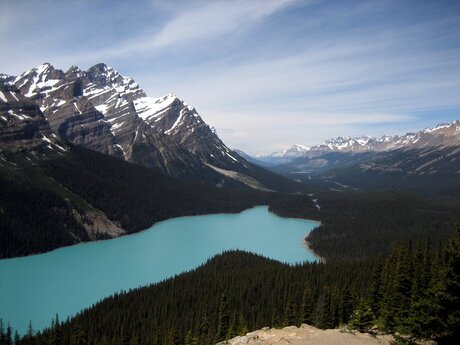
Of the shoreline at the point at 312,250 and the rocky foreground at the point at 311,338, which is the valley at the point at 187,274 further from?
the rocky foreground at the point at 311,338

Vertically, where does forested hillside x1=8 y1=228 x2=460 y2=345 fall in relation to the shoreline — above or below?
above

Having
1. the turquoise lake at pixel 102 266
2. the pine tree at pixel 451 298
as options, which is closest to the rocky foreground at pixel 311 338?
the pine tree at pixel 451 298

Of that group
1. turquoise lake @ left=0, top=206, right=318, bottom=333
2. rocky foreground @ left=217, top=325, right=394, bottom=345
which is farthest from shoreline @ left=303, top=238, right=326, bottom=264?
rocky foreground @ left=217, top=325, right=394, bottom=345

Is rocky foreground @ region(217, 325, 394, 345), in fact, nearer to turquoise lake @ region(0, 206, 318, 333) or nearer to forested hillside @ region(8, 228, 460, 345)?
forested hillside @ region(8, 228, 460, 345)

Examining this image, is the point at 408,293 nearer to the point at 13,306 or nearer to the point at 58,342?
the point at 58,342

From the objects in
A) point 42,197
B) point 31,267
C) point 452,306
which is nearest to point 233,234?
point 42,197

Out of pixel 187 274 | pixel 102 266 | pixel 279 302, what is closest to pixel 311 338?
pixel 279 302
